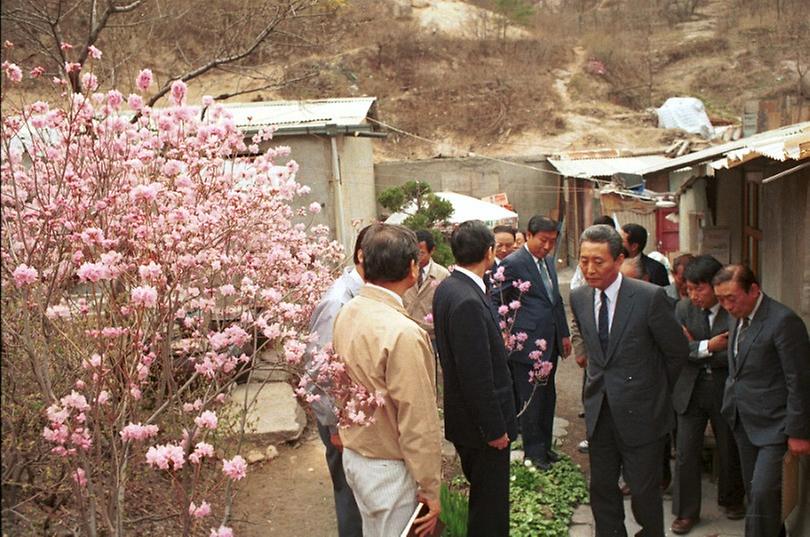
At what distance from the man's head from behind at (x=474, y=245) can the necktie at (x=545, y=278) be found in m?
2.29

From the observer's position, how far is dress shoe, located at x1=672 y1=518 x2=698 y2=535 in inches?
215

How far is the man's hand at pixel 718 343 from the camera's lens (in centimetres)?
531

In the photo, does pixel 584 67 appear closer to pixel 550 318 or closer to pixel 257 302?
pixel 550 318

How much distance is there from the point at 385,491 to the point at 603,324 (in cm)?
193

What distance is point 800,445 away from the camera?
444cm

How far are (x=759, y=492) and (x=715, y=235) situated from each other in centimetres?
420

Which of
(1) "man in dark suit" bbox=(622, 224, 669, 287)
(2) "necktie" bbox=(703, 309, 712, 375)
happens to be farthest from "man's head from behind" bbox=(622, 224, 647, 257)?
(2) "necktie" bbox=(703, 309, 712, 375)

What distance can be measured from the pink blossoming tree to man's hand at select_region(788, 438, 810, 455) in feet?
8.99

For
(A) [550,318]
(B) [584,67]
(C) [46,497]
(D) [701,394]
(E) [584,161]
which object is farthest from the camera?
(B) [584,67]

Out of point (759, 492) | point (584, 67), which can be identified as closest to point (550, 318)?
point (759, 492)

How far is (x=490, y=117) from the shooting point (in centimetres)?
2742

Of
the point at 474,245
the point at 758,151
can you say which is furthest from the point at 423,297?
the point at 758,151

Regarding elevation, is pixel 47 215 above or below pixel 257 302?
above

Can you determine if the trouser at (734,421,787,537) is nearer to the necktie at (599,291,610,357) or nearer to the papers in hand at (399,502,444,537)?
the necktie at (599,291,610,357)
